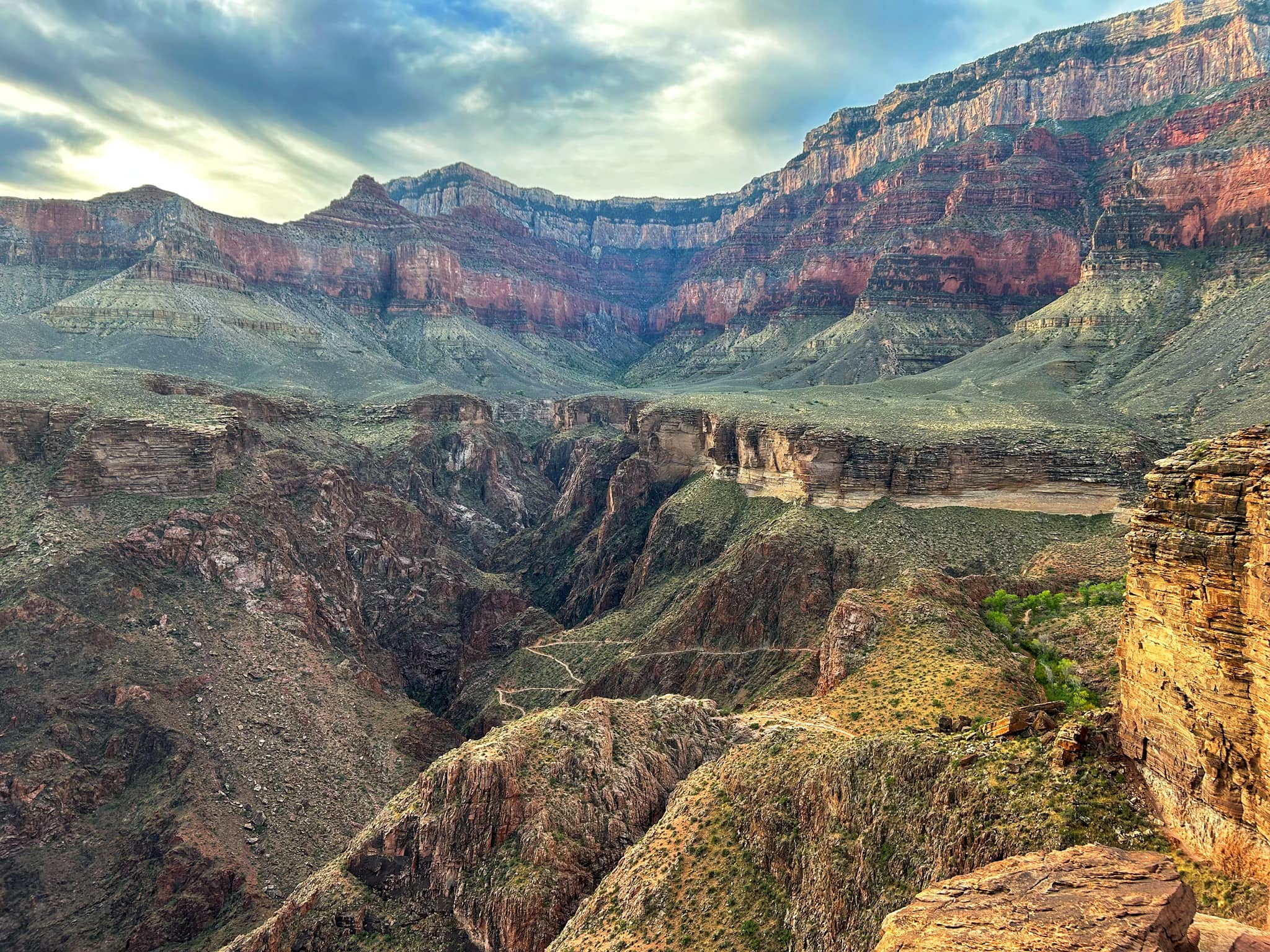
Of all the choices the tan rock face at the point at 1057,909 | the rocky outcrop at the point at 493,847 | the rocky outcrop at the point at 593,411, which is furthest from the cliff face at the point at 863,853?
the rocky outcrop at the point at 593,411

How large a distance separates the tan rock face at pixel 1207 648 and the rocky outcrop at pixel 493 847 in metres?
21.2

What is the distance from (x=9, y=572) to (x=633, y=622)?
166 feet

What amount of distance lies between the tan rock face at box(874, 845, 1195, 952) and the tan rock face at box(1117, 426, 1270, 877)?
2158 mm

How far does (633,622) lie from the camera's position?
262 feet

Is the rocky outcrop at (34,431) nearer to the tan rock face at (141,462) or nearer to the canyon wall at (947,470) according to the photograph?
the tan rock face at (141,462)

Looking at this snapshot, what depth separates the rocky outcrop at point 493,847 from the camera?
31.6m

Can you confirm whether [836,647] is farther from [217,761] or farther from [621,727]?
[217,761]

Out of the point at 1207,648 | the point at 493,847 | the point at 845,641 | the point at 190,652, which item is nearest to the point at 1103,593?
the point at 845,641

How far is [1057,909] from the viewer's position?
49.6ft

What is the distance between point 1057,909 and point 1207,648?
21.4 ft

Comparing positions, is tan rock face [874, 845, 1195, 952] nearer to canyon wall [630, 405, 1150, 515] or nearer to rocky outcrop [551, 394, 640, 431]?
canyon wall [630, 405, 1150, 515]

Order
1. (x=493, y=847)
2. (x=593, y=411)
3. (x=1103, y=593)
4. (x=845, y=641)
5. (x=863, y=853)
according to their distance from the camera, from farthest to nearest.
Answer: (x=593, y=411), (x=1103, y=593), (x=845, y=641), (x=493, y=847), (x=863, y=853)

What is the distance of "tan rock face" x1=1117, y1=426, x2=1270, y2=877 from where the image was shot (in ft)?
53.0

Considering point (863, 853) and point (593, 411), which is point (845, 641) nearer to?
point (863, 853)
